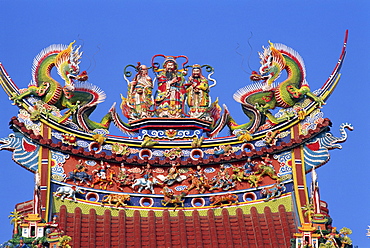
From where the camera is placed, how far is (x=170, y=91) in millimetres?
46312

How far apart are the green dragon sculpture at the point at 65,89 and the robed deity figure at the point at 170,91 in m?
1.91

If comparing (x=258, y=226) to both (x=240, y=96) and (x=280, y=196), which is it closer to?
(x=280, y=196)

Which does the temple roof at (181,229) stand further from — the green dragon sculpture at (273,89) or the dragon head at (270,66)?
the dragon head at (270,66)

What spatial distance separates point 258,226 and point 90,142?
667 centimetres

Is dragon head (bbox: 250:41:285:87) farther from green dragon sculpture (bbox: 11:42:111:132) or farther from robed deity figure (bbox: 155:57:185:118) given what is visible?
green dragon sculpture (bbox: 11:42:111:132)

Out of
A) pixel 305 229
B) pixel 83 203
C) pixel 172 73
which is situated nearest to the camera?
pixel 305 229

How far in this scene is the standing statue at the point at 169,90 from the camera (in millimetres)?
46000

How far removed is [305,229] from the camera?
132 feet

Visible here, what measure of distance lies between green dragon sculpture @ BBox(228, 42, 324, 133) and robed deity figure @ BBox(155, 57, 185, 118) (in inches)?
77.4

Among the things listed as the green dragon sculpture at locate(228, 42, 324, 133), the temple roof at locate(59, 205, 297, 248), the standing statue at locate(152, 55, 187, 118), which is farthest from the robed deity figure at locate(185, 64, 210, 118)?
the temple roof at locate(59, 205, 297, 248)

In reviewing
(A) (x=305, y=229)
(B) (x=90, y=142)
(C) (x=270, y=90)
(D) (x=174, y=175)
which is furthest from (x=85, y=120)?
(A) (x=305, y=229)

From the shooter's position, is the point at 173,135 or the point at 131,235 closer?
the point at 131,235

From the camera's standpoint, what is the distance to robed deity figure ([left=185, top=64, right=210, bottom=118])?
46031 millimetres

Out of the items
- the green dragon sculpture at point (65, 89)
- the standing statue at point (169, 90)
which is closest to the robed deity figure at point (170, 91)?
the standing statue at point (169, 90)
